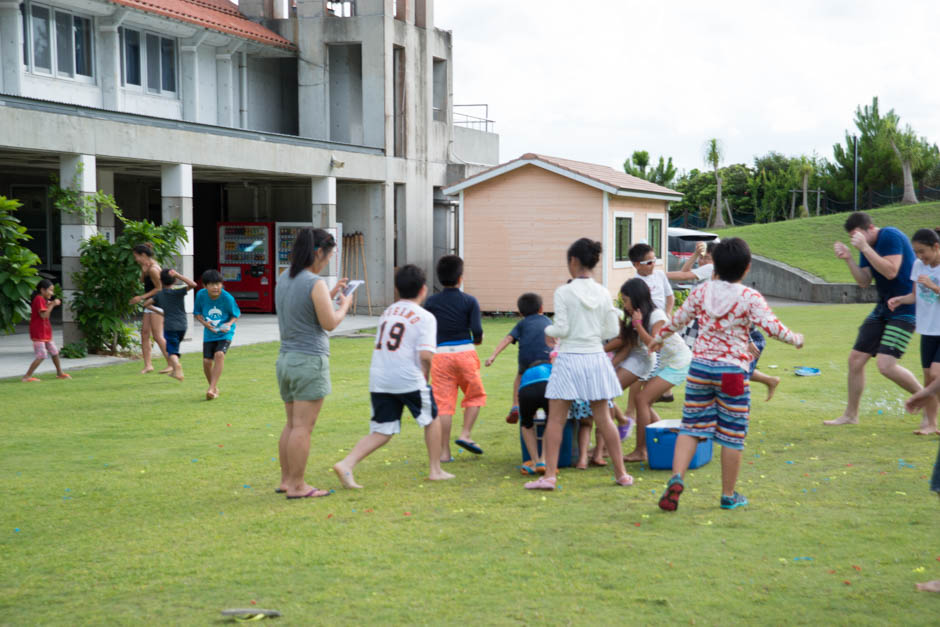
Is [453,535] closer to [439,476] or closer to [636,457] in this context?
[439,476]

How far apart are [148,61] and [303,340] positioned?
18429 mm

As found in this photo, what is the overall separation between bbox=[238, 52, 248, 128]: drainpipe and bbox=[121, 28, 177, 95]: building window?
214 cm

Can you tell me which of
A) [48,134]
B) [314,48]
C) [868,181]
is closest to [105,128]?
[48,134]

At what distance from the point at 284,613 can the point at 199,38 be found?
21.3 m

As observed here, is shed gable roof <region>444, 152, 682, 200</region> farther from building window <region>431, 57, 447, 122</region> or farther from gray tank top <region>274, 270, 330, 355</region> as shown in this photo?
gray tank top <region>274, 270, 330, 355</region>

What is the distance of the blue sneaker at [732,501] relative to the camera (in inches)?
245

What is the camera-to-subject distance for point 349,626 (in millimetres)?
4309

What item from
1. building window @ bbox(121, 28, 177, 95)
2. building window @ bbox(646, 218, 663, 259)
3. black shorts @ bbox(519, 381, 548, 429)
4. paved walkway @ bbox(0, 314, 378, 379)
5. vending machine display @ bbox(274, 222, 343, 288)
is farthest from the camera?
building window @ bbox(646, 218, 663, 259)

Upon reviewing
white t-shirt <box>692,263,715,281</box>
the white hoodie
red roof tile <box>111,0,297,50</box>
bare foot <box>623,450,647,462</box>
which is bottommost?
bare foot <box>623,450,647,462</box>

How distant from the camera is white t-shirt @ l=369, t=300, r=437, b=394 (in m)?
6.73

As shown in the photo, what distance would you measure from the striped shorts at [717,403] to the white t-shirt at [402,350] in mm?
1799

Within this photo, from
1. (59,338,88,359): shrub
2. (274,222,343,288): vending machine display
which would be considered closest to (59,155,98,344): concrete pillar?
(59,338,88,359): shrub

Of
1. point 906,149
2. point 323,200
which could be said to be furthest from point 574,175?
point 906,149

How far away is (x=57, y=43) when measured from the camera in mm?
20266
